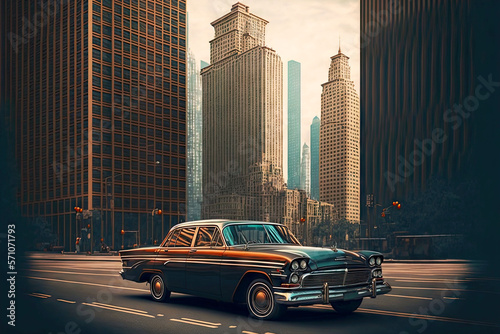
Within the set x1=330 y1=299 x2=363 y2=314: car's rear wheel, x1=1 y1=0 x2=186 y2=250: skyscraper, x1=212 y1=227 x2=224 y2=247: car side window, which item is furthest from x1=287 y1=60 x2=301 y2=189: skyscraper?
x1=330 y1=299 x2=363 y2=314: car's rear wheel

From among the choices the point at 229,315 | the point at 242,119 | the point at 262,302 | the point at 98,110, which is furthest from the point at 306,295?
the point at 242,119

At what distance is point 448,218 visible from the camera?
61562mm

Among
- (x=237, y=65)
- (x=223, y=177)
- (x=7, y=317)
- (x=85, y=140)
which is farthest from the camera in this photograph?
(x=223, y=177)

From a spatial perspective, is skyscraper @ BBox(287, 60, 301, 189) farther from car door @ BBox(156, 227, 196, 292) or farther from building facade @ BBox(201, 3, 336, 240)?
car door @ BBox(156, 227, 196, 292)

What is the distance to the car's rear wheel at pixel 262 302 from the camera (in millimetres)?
8800

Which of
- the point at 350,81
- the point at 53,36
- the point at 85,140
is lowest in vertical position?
the point at 85,140

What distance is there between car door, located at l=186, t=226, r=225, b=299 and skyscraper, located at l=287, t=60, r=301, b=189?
148 m

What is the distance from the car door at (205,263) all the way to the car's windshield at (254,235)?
21 cm

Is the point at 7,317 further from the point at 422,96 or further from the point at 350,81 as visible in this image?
the point at 350,81

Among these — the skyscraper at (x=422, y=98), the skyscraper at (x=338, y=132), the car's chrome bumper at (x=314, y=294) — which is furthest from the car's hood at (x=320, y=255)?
the skyscraper at (x=338, y=132)

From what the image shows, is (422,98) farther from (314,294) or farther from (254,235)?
(314,294)

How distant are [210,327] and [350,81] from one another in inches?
3511

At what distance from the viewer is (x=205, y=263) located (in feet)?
33.7

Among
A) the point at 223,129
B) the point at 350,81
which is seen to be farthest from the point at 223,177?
the point at 350,81
